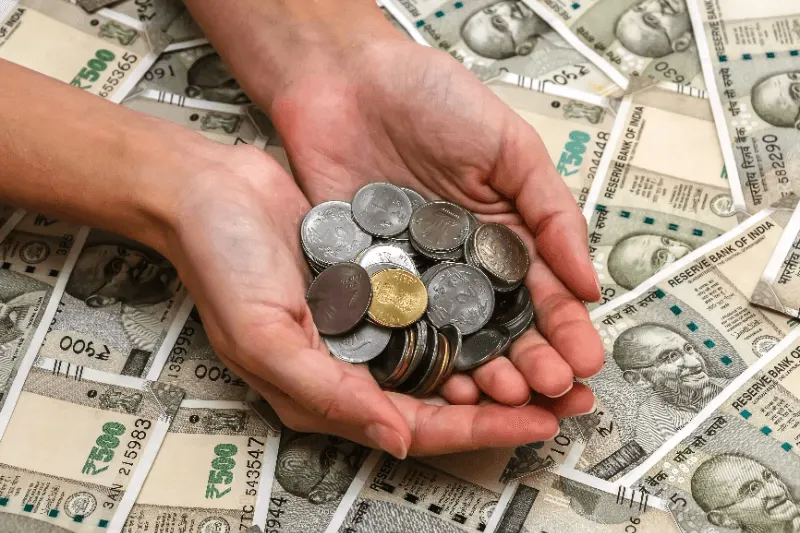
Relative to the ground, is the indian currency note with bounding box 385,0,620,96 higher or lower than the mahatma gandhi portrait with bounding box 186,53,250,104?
higher

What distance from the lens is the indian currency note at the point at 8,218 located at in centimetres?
185

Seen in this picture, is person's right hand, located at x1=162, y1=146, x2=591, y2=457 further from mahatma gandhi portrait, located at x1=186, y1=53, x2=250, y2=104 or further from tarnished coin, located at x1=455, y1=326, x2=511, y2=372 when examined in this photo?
mahatma gandhi portrait, located at x1=186, y1=53, x2=250, y2=104

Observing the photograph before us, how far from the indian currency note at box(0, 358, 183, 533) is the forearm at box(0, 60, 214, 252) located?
365 millimetres

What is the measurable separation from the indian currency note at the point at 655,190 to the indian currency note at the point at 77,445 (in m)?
1.12

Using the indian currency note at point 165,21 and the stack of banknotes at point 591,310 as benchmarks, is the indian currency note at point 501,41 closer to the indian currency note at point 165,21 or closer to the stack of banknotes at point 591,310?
the stack of banknotes at point 591,310

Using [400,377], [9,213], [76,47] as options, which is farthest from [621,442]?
[76,47]

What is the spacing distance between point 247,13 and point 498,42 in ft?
2.54

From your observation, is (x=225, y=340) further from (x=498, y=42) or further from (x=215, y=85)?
(x=498, y=42)

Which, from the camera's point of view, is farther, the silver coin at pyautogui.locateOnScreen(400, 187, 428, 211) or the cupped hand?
the silver coin at pyautogui.locateOnScreen(400, 187, 428, 211)

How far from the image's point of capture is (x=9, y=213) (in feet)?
6.11

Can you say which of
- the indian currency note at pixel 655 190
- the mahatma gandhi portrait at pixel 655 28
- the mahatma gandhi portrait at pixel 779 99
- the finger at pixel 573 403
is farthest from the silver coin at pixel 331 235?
the mahatma gandhi portrait at pixel 779 99

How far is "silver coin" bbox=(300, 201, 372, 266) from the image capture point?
156 centimetres

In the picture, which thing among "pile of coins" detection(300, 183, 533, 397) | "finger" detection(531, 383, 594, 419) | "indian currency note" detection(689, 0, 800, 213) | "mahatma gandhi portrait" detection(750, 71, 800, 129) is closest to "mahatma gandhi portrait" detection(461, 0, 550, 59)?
"indian currency note" detection(689, 0, 800, 213)

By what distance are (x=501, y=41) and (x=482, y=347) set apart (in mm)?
1161
